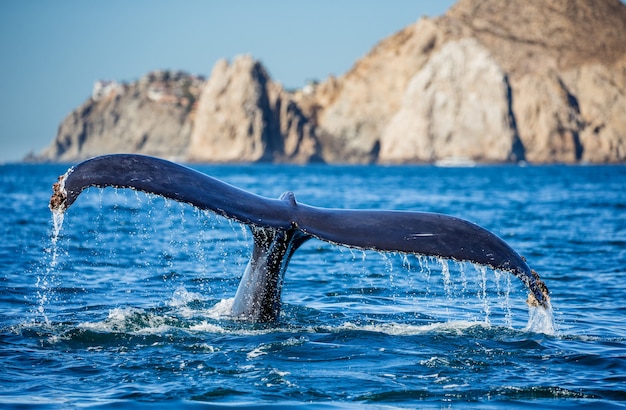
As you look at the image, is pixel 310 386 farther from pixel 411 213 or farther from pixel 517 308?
pixel 517 308

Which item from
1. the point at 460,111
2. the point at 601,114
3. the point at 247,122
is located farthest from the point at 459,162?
the point at 247,122

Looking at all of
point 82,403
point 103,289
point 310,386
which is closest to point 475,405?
point 310,386

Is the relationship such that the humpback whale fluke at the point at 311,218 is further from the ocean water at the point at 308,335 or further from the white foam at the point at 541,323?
the white foam at the point at 541,323

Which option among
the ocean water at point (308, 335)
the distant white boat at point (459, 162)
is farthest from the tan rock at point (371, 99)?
the ocean water at point (308, 335)

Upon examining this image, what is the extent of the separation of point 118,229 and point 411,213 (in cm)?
1502

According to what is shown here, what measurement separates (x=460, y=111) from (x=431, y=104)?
422 centimetres

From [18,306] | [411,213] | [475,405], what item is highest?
[411,213]

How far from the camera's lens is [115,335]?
308 inches

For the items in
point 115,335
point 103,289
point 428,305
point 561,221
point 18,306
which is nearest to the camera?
point 115,335

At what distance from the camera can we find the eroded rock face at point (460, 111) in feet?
410

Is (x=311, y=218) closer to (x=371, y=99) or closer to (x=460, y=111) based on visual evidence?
(x=460, y=111)

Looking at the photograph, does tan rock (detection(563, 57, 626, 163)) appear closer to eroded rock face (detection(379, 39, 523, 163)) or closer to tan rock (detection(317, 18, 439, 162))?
eroded rock face (detection(379, 39, 523, 163))

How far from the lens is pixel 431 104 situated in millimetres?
128750

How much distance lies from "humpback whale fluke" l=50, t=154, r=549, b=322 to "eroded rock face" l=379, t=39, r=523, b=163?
119927 mm
